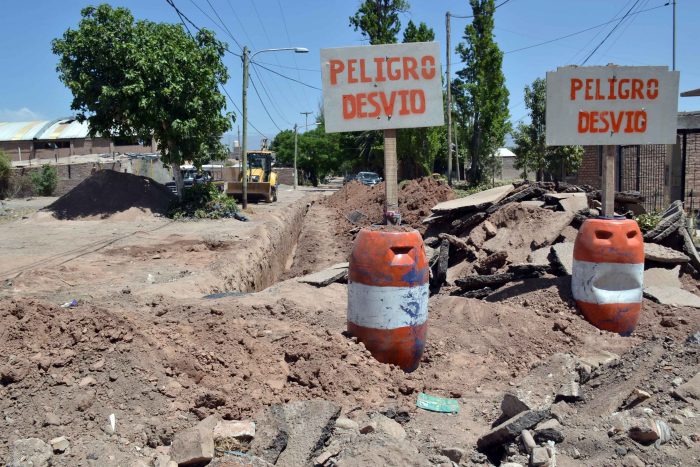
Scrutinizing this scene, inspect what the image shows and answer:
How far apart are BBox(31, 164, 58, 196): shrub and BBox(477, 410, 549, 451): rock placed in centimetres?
3351

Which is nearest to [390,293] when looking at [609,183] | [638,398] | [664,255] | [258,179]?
[638,398]

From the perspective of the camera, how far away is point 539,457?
11.8 ft

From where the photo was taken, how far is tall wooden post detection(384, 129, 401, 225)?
5598 millimetres

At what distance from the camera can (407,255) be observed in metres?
5.10

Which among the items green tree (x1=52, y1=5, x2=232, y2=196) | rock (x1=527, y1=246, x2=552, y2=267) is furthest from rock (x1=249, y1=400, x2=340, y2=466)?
green tree (x1=52, y1=5, x2=232, y2=196)

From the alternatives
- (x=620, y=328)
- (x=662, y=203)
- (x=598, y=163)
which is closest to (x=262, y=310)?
(x=620, y=328)

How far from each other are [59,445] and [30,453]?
6.2 inches

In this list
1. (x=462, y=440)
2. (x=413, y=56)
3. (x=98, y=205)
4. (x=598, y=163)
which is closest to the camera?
(x=462, y=440)

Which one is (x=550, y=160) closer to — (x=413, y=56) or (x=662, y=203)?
(x=662, y=203)

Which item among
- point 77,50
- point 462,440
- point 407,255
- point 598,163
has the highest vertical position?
point 77,50

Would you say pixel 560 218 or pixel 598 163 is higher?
pixel 598 163

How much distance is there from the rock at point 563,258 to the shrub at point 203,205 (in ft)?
48.5

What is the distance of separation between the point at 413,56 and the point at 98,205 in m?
17.5

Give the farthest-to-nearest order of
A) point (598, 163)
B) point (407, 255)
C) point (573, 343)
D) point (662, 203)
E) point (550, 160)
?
point (550, 160) → point (598, 163) → point (662, 203) → point (573, 343) → point (407, 255)
